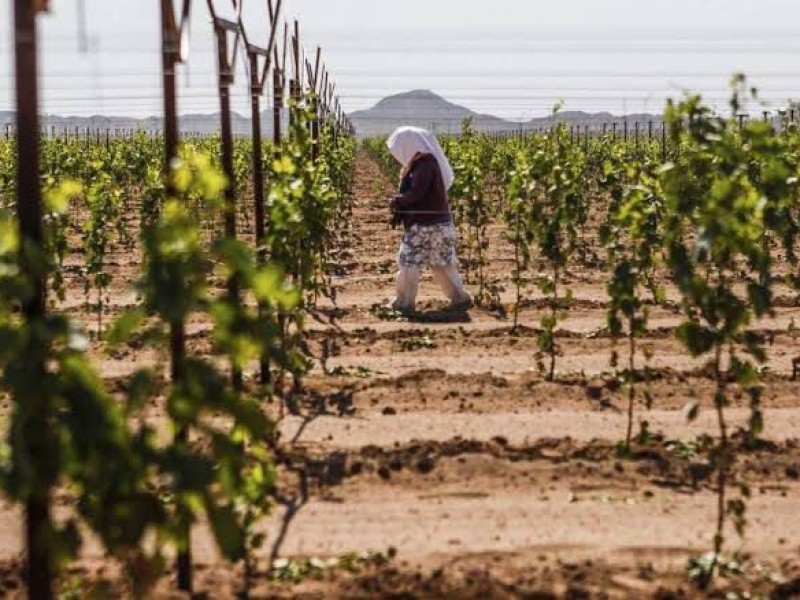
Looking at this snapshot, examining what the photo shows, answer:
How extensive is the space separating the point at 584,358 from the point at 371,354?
1.57 meters

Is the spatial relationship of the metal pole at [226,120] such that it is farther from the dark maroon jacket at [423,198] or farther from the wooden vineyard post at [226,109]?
the dark maroon jacket at [423,198]

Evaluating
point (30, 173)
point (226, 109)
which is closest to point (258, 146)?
point (226, 109)

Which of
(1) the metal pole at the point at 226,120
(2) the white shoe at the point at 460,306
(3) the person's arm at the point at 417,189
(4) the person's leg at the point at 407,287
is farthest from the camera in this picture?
(2) the white shoe at the point at 460,306

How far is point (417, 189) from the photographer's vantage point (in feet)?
36.1

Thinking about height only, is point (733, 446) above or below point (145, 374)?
below

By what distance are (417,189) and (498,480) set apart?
16.7 ft

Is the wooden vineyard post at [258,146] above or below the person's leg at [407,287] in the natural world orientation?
above

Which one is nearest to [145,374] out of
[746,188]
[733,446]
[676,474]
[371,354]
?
[746,188]

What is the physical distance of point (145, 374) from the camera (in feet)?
10.7

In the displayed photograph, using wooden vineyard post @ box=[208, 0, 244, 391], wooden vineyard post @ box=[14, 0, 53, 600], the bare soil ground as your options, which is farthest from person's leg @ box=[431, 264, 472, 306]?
wooden vineyard post @ box=[14, 0, 53, 600]

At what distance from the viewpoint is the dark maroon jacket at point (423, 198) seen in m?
11.0

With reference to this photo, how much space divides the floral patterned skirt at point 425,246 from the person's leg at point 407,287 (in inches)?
2.3

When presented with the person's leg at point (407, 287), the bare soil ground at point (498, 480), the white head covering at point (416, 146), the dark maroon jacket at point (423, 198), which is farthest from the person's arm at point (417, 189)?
the bare soil ground at point (498, 480)

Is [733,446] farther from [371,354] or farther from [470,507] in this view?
[371,354]
